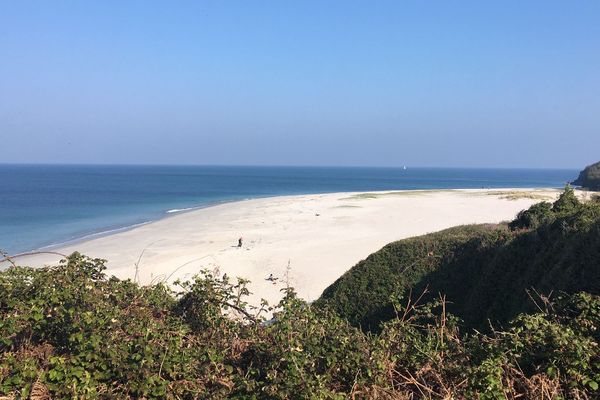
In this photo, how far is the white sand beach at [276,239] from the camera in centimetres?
2098

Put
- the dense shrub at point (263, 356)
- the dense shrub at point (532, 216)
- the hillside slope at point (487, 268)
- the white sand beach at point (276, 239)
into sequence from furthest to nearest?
the white sand beach at point (276, 239) → the dense shrub at point (532, 216) → the hillside slope at point (487, 268) → the dense shrub at point (263, 356)

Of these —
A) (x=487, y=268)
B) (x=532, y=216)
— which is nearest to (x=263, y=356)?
(x=487, y=268)

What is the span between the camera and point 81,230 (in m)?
38.1

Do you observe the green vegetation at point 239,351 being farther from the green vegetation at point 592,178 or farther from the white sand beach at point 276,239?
the green vegetation at point 592,178

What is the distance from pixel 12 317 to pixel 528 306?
22.2ft

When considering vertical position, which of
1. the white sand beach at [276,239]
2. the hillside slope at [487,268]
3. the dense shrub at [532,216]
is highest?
the dense shrub at [532,216]

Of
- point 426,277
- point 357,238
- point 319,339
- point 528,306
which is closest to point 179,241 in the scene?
point 357,238

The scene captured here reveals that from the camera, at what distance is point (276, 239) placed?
29.5 m

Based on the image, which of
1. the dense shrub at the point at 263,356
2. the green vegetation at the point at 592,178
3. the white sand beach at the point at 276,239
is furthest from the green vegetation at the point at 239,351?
the green vegetation at the point at 592,178

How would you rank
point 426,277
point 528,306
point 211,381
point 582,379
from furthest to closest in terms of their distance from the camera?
point 426,277
point 528,306
point 211,381
point 582,379

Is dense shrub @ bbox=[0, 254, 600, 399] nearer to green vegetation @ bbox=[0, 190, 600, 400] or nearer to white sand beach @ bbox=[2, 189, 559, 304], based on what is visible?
green vegetation @ bbox=[0, 190, 600, 400]

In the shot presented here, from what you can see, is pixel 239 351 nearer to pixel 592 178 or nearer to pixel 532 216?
pixel 532 216

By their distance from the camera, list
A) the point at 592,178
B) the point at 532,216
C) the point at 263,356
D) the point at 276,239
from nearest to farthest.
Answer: the point at 263,356 < the point at 532,216 < the point at 276,239 < the point at 592,178

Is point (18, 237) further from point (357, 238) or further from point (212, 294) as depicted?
point (212, 294)
